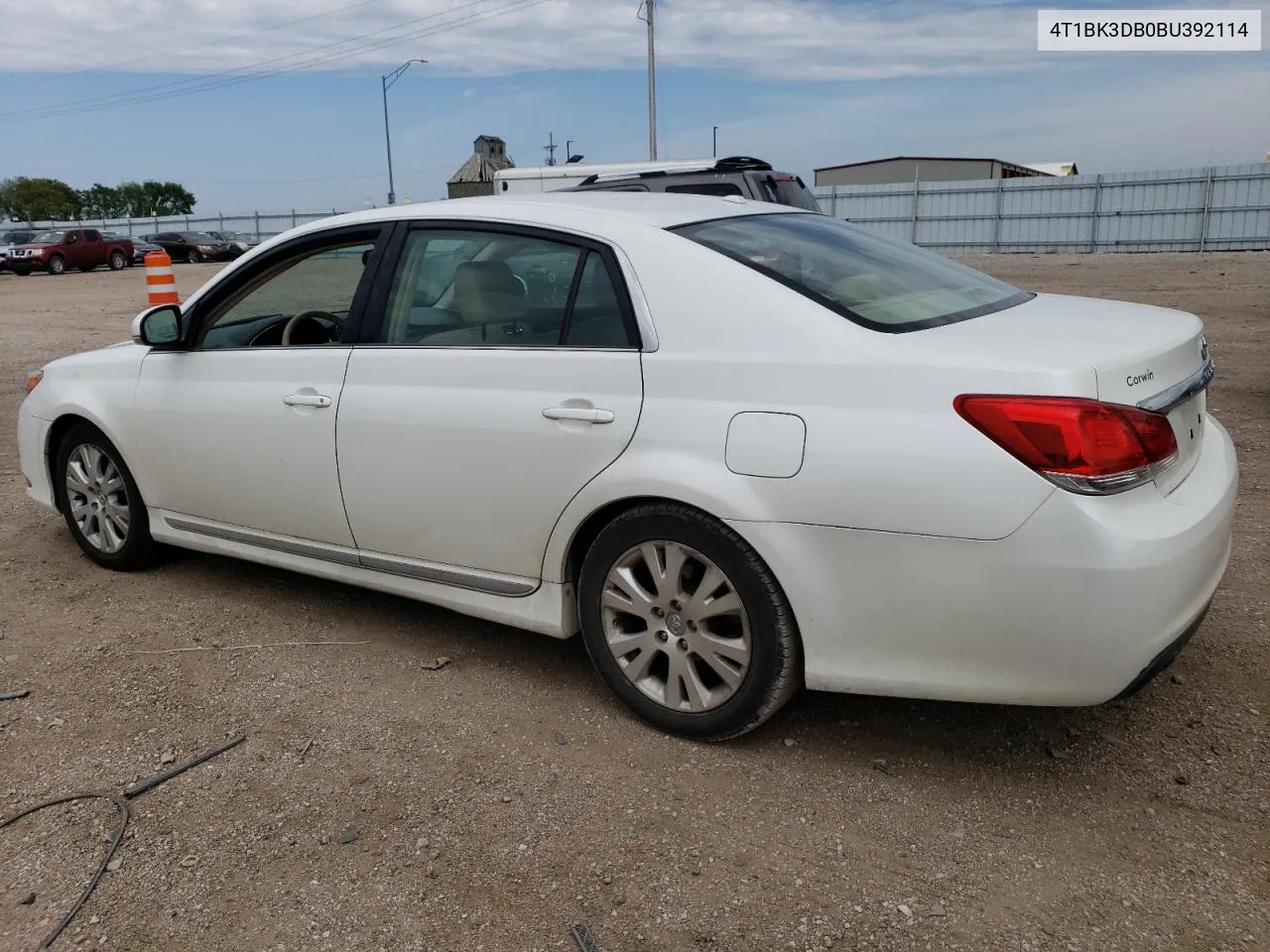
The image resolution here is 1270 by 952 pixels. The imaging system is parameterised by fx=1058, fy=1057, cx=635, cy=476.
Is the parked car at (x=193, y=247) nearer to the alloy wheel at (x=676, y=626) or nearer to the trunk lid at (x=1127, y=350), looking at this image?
the alloy wheel at (x=676, y=626)

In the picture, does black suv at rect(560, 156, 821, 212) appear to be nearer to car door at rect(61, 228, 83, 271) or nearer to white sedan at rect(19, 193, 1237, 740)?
white sedan at rect(19, 193, 1237, 740)

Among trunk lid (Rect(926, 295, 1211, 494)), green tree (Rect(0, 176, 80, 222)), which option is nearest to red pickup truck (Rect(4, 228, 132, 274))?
trunk lid (Rect(926, 295, 1211, 494))

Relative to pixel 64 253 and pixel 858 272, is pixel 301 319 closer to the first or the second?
pixel 858 272

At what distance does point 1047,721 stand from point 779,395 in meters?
1.36

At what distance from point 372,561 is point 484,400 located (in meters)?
0.82

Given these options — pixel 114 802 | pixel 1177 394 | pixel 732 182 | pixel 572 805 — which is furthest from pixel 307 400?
pixel 732 182

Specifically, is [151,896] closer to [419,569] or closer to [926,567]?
[419,569]

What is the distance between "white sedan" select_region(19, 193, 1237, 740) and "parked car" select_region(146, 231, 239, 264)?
3633 centimetres

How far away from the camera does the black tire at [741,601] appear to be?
284 cm

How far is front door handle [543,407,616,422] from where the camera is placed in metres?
3.05

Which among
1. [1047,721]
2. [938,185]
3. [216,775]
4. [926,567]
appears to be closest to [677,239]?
[926,567]

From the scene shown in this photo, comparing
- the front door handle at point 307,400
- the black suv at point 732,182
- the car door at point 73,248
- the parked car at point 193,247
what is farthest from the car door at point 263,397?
the parked car at point 193,247

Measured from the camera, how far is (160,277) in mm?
11195

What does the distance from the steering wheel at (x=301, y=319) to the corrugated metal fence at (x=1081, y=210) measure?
24590 millimetres
